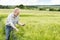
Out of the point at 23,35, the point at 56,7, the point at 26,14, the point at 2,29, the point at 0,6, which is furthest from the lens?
the point at 26,14

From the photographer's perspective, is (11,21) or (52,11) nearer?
(11,21)

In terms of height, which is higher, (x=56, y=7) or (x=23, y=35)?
(x=23, y=35)

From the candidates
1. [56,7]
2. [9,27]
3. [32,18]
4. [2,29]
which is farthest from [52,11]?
[9,27]

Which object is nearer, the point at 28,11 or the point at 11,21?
the point at 11,21

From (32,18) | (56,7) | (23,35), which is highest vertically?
(23,35)

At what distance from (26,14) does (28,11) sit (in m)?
0.35

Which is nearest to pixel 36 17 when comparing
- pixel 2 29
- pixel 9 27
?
pixel 2 29

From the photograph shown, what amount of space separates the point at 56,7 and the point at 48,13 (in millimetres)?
881

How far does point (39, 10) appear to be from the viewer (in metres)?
11.2

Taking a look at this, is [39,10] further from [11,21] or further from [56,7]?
[11,21]

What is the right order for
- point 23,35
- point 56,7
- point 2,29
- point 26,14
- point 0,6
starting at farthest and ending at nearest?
point 26,14 < point 0,6 < point 56,7 < point 2,29 < point 23,35

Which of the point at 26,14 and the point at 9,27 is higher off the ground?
the point at 9,27

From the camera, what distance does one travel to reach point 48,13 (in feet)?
38.3

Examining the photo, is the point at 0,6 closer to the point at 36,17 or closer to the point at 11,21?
the point at 36,17
